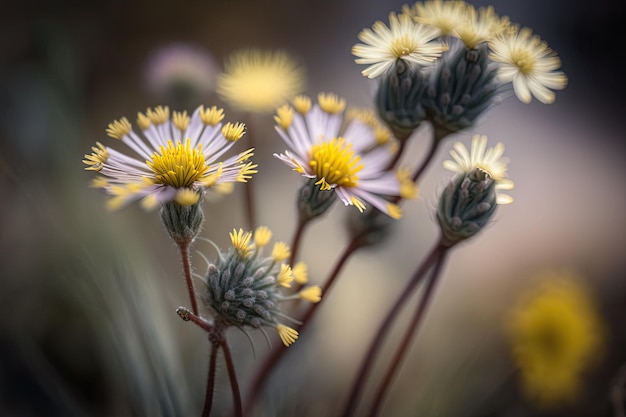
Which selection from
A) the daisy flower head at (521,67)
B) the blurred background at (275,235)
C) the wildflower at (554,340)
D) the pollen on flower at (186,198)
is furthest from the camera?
the wildflower at (554,340)

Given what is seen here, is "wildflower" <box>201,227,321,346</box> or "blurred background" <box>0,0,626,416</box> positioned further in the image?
"blurred background" <box>0,0,626,416</box>

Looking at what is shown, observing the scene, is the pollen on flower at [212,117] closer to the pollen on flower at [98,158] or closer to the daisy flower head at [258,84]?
the pollen on flower at [98,158]

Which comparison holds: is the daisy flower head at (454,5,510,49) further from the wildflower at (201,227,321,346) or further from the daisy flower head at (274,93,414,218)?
the wildflower at (201,227,321,346)

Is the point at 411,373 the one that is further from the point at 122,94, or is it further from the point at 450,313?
the point at 122,94

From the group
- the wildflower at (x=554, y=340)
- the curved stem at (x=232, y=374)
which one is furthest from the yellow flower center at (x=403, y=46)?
the wildflower at (x=554, y=340)

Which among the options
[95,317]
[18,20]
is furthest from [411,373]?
[18,20]

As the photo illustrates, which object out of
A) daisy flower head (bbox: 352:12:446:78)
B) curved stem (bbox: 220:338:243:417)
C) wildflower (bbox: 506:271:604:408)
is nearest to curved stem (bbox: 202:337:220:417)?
curved stem (bbox: 220:338:243:417)
